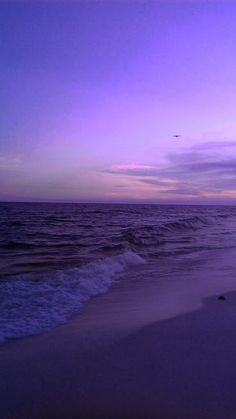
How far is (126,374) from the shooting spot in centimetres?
412

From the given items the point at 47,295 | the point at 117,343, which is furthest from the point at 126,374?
the point at 47,295

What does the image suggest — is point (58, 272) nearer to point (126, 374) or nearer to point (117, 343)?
point (117, 343)

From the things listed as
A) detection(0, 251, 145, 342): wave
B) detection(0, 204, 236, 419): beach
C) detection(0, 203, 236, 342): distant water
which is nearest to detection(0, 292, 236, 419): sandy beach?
detection(0, 204, 236, 419): beach

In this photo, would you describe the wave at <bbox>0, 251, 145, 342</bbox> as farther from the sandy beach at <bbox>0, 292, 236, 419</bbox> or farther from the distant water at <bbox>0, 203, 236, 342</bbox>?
the sandy beach at <bbox>0, 292, 236, 419</bbox>

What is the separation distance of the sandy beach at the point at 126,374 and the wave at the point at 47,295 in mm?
585

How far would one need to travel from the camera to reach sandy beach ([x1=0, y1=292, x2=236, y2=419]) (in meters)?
3.48

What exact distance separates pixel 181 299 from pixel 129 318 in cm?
163

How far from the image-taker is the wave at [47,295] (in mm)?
5992

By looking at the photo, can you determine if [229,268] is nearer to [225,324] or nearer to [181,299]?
[181,299]

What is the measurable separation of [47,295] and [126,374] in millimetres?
3944

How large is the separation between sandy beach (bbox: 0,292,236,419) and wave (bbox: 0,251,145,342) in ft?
1.92

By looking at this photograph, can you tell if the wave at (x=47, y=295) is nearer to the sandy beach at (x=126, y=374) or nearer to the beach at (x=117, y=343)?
the beach at (x=117, y=343)

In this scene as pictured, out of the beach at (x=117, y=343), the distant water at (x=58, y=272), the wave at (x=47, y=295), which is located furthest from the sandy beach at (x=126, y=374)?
the distant water at (x=58, y=272)

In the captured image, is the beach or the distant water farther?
the distant water
